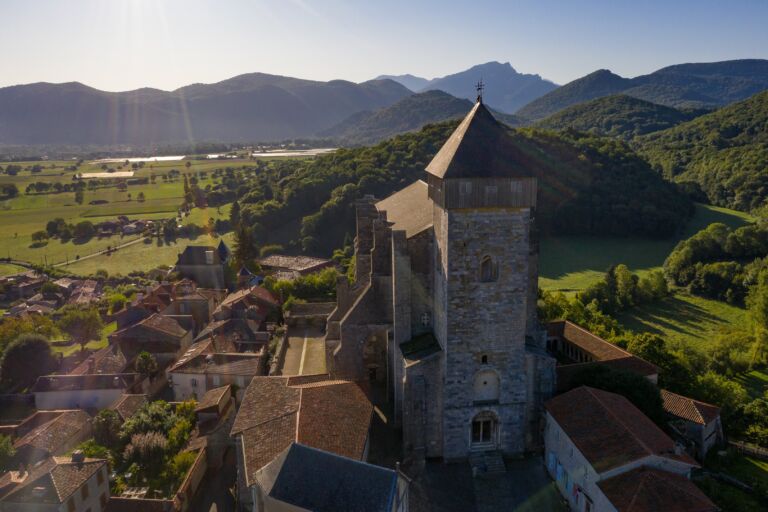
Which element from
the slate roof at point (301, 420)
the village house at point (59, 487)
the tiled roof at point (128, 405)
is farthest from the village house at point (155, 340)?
the slate roof at point (301, 420)

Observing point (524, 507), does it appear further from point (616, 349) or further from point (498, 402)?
point (616, 349)

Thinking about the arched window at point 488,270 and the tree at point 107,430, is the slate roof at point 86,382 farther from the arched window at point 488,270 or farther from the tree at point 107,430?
the arched window at point 488,270

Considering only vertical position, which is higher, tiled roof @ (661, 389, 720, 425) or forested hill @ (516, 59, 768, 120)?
forested hill @ (516, 59, 768, 120)

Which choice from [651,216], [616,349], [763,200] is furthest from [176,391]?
[763,200]

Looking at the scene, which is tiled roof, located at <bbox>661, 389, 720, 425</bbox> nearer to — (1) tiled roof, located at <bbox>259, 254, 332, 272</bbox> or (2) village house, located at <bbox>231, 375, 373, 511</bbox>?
(2) village house, located at <bbox>231, 375, 373, 511</bbox>

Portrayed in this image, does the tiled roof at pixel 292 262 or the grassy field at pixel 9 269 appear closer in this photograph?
the tiled roof at pixel 292 262

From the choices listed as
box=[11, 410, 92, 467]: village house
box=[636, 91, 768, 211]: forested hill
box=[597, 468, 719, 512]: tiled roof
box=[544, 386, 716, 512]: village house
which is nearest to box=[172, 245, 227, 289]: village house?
box=[11, 410, 92, 467]: village house
